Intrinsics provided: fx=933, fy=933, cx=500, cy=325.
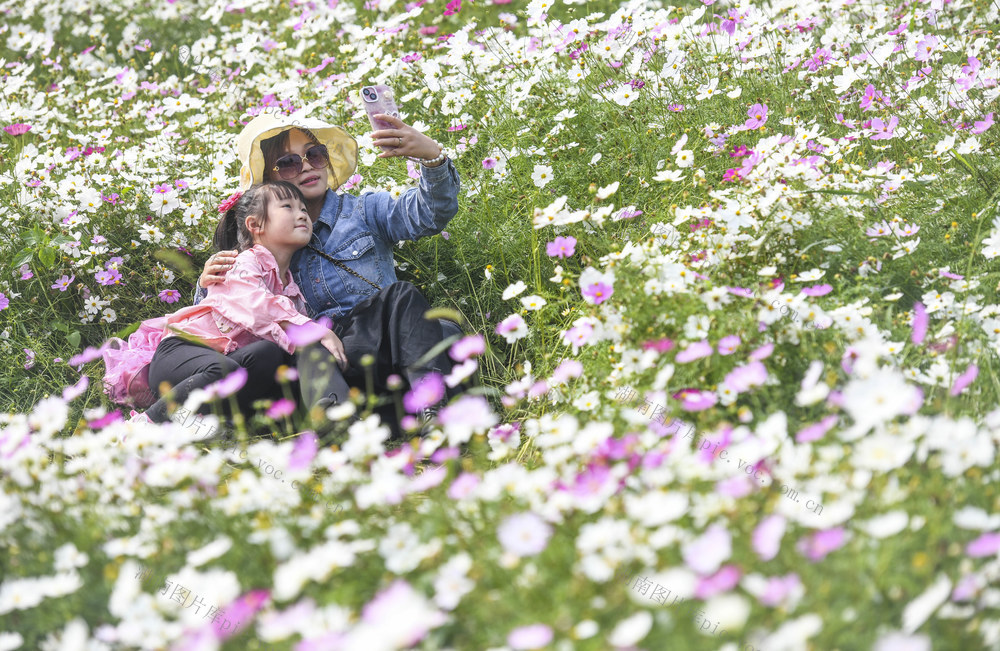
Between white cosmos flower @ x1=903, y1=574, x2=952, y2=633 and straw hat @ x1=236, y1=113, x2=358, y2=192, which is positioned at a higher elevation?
straw hat @ x1=236, y1=113, x2=358, y2=192

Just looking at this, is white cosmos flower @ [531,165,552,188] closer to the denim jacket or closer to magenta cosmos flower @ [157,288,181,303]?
the denim jacket

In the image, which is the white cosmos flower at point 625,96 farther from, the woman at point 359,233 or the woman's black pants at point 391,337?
the woman's black pants at point 391,337

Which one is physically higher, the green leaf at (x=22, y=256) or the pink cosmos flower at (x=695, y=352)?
the pink cosmos flower at (x=695, y=352)

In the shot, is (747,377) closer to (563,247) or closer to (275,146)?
(563,247)

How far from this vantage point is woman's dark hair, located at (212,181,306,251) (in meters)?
3.06

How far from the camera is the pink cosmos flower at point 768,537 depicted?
53.8 inches

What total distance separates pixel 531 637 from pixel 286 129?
2357mm

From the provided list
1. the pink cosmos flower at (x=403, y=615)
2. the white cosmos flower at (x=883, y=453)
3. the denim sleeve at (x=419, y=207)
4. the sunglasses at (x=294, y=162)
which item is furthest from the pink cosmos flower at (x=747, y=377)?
the sunglasses at (x=294, y=162)

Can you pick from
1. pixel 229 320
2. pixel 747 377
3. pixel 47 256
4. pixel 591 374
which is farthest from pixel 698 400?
pixel 47 256

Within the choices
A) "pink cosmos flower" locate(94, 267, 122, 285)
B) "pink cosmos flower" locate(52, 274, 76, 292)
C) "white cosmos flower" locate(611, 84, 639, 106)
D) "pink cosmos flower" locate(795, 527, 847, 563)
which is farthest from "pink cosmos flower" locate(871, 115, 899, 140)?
"pink cosmos flower" locate(52, 274, 76, 292)

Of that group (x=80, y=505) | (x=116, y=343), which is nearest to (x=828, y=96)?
(x=116, y=343)

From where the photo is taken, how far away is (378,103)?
3.03 metres

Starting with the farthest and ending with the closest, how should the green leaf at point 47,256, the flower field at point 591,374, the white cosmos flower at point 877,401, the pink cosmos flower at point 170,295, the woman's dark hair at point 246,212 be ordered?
the pink cosmos flower at point 170,295 < the green leaf at point 47,256 < the woman's dark hair at point 246,212 < the white cosmos flower at point 877,401 < the flower field at point 591,374

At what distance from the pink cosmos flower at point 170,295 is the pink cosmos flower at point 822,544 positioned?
275 centimetres
